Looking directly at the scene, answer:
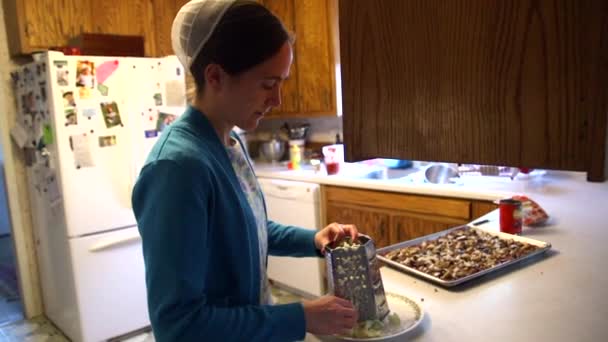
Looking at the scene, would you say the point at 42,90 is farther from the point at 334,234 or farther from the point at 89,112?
the point at 334,234

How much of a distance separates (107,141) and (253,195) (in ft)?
5.75

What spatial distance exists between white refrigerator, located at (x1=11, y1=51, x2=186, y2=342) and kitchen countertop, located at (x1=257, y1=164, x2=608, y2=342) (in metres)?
1.77

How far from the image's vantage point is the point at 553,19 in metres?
0.53

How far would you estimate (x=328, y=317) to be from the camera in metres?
0.80

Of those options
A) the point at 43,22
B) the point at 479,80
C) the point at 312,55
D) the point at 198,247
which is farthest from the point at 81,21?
the point at 479,80

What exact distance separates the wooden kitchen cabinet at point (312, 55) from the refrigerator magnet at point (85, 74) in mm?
1245

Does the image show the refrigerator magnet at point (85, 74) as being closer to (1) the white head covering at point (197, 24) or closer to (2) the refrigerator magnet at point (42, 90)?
(2) the refrigerator magnet at point (42, 90)

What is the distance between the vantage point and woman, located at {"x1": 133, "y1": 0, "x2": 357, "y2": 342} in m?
0.74

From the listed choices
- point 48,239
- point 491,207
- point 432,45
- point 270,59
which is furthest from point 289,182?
point 432,45

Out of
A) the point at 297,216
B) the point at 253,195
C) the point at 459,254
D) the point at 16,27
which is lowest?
the point at 297,216

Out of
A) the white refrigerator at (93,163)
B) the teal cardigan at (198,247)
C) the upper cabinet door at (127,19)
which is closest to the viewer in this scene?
the teal cardigan at (198,247)

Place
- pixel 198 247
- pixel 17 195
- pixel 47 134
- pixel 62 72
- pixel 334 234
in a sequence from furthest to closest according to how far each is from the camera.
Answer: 1. pixel 17 195
2. pixel 47 134
3. pixel 62 72
4. pixel 334 234
5. pixel 198 247

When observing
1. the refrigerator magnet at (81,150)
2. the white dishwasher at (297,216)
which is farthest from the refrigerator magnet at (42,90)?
the white dishwasher at (297,216)

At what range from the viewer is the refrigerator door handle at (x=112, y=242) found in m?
2.47
